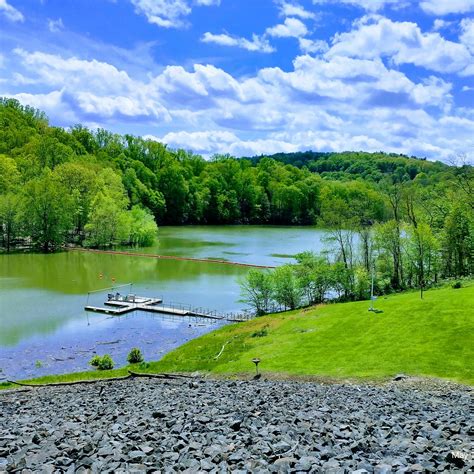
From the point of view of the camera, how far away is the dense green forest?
211 ft

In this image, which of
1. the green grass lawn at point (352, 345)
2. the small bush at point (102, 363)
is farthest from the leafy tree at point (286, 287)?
the small bush at point (102, 363)

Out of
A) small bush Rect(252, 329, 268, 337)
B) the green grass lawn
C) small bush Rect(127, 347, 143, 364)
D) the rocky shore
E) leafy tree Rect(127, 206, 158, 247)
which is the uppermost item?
leafy tree Rect(127, 206, 158, 247)

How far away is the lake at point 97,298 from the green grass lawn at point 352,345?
4924 millimetres

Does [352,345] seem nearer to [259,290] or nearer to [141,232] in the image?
[259,290]

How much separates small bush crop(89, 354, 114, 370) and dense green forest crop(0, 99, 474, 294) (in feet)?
94.2

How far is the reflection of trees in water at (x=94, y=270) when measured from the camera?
67625mm

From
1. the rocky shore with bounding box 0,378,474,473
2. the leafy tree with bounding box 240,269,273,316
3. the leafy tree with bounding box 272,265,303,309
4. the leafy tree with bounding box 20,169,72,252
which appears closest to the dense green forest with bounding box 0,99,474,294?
the leafy tree with bounding box 20,169,72,252

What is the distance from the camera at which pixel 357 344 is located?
112 ft

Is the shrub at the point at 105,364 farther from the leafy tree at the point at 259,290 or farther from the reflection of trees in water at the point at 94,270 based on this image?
the reflection of trees in water at the point at 94,270

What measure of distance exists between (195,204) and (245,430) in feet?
528

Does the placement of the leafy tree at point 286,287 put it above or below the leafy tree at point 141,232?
below

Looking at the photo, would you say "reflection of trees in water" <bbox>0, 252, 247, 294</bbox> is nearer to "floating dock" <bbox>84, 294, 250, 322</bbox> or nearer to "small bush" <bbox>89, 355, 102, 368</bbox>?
"floating dock" <bbox>84, 294, 250, 322</bbox>

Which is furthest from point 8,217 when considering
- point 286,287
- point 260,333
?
point 260,333

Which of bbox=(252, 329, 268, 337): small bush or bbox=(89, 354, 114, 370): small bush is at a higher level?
bbox=(252, 329, 268, 337): small bush
